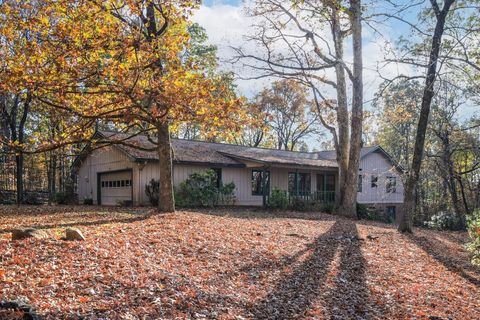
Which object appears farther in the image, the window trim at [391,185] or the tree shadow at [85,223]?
the window trim at [391,185]

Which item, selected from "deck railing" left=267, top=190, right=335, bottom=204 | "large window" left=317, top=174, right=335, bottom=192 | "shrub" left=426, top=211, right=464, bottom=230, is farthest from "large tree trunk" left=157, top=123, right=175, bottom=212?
"large window" left=317, top=174, right=335, bottom=192

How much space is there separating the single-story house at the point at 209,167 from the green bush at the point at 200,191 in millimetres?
1082

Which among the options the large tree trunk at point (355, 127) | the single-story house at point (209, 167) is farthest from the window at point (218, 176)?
the large tree trunk at point (355, 127)

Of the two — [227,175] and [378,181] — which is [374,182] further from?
[227,175]

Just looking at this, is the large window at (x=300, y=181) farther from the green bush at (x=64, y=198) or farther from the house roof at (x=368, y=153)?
the green bush at (x=64, y=198)

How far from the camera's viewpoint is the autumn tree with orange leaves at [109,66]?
891 cm

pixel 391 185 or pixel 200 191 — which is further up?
pixel 200 191

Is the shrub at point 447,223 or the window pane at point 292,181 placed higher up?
the window pane at point 292,181

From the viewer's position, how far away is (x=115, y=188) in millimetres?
20641

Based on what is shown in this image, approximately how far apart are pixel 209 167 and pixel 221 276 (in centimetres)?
1454

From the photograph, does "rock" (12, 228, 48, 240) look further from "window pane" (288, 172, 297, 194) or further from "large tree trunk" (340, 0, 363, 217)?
"window pane" (288, 172, 297, 194)

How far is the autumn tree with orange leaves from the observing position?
8914 millimetres

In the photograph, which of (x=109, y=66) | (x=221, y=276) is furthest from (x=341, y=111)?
(x=221, y=276)

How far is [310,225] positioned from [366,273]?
5.63 m
